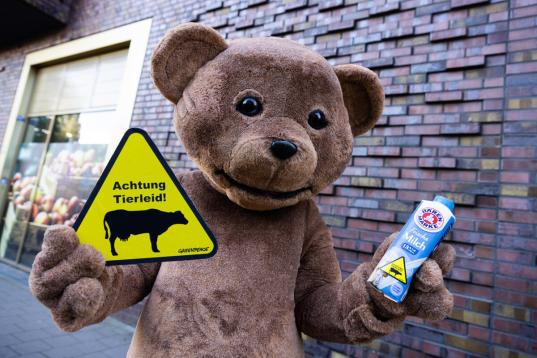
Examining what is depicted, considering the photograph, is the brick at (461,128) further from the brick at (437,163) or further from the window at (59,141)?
the window at (59,141)

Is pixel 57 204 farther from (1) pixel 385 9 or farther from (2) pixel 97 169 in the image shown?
(1) pixel 385 9

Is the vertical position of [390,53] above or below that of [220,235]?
above

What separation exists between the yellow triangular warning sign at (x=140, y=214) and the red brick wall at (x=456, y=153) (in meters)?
1.88

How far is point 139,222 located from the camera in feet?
3.59

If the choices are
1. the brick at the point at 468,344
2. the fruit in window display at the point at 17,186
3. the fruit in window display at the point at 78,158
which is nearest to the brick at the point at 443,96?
the brick at the point at 468,344

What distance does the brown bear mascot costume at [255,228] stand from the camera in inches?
46.8

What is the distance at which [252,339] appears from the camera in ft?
4.13

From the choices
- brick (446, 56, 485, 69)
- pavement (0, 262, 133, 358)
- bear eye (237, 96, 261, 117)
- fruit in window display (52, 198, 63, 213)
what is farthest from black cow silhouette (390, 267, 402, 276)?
fruit in window display (52, 198, 63, 213)

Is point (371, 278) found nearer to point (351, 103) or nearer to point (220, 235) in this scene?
point (220, 235)

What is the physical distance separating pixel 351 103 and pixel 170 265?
1028mm

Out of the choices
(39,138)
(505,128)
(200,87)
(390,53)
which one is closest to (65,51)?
(39,138)

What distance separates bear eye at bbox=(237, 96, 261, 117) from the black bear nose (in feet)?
0.64

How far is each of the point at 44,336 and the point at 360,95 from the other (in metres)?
3.91

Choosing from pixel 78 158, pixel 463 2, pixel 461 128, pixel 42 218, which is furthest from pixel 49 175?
pixel 463 2
